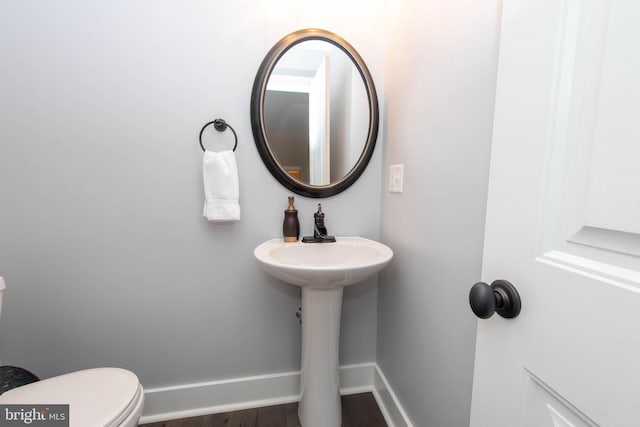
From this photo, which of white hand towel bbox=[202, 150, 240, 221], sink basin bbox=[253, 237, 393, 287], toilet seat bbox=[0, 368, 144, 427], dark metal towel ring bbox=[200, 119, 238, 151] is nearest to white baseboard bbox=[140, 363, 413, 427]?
toilet seat bbox=[0, 368, 144, 427]

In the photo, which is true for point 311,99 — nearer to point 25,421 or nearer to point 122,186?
point 122,186

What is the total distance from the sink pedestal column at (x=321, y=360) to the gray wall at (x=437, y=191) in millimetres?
299

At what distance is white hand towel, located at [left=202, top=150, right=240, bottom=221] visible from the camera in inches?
47.3

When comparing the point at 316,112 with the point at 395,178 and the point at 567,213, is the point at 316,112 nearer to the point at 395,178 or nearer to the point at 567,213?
the point at 395,178

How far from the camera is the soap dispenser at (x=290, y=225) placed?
1.30 metres

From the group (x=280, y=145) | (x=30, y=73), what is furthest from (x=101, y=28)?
(x=280, y=145)

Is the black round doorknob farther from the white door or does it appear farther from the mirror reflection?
the mirror reflection

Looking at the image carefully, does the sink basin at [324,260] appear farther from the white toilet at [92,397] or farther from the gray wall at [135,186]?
the white toilet at [92,397]

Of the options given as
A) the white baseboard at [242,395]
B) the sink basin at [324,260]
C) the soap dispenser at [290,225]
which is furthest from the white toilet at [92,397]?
the soap dispenser at [290,225]

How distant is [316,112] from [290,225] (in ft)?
1.83

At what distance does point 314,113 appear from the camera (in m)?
1.33

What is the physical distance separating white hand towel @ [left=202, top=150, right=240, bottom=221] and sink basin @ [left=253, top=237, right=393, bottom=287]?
0.72 ft

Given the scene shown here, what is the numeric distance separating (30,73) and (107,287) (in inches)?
36.9

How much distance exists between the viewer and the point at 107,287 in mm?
1252
